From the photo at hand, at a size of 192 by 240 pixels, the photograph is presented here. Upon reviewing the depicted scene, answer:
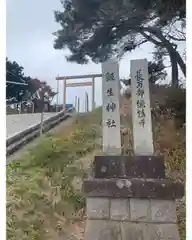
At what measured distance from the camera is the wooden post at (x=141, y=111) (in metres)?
1.18

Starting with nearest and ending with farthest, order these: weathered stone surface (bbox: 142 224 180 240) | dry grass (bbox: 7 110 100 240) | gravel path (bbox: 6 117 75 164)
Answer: weathered stone surface (bbox: 142 224 180 240)
dry grass (bbox: 7 110 100 240)
gravel path (bbox: 6 117 75 164)

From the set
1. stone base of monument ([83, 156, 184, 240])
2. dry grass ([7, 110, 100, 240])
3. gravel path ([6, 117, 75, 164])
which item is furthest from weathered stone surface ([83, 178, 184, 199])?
gravel path ([6, 117, 75, 164])

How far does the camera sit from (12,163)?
1517 mm

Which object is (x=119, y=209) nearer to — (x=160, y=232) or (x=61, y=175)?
(x=160, y=232)

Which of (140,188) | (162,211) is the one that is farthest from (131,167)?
(162,211)

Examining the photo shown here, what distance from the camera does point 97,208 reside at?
1146 mm

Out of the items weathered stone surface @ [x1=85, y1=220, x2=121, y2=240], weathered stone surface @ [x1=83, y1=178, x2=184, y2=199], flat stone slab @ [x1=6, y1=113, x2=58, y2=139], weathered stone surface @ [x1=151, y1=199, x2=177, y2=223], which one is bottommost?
weathered stone surface @ [x1=85, y1=220, x2=121, y2=240]

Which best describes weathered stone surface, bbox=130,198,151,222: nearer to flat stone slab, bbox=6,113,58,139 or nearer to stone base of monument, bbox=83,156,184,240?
stone base of monument, bbox=83,156,184,240

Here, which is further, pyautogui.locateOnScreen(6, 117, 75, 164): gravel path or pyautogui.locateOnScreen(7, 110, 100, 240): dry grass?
pyautogui.locateOnScreen(6, 117, 75, 164): gravel path

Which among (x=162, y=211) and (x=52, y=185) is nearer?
(x=162, y=211)

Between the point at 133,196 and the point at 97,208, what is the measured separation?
14cm

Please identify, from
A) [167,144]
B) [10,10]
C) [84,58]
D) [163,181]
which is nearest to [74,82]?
[84,58]

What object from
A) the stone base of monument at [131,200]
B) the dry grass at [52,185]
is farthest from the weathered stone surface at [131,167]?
the dry grass at [52,185]

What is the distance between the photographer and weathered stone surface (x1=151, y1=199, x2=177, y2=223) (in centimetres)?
112
